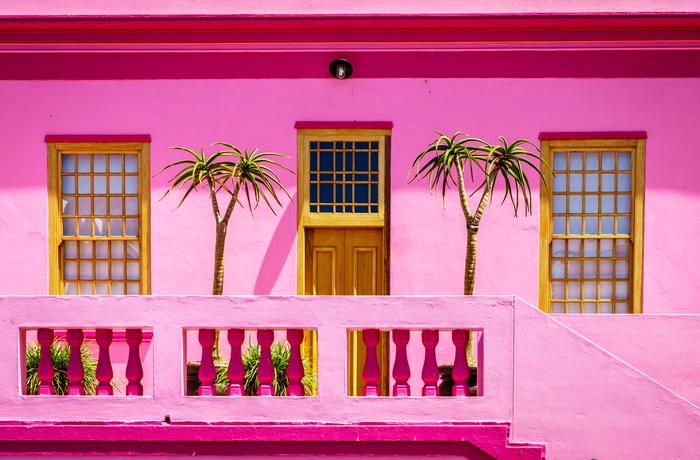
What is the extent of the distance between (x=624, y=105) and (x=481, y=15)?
6.27ft

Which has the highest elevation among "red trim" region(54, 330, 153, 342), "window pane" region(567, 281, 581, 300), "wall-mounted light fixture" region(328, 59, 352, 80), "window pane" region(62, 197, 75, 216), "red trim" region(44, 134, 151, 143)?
"wall-mounted light fixture" region(328, 59, 352, 80)

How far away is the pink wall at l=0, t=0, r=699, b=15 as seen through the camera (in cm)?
809

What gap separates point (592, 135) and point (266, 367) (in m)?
4.63

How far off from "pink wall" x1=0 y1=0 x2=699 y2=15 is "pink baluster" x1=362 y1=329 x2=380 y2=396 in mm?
4161

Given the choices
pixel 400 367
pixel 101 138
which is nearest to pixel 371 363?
pixel 400 367

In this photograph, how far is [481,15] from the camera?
25.4 feet

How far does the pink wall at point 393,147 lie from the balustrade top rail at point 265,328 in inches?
103

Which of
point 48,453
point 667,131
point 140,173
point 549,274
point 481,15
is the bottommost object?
point 48,453

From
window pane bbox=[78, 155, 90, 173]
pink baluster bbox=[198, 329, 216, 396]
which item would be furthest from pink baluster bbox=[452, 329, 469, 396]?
window pane bbox=[78, 155, 90, 173]

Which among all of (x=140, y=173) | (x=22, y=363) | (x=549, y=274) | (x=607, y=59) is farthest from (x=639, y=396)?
(x=140, y=173)

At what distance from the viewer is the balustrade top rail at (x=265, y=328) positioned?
17.8ft

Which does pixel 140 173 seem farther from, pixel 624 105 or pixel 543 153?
pixel 624 105

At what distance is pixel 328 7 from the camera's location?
8.20 m

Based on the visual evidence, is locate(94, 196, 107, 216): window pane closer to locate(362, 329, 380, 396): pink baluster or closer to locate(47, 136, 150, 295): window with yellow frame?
locate(47, 136, 150, 295): window with yellow frame
